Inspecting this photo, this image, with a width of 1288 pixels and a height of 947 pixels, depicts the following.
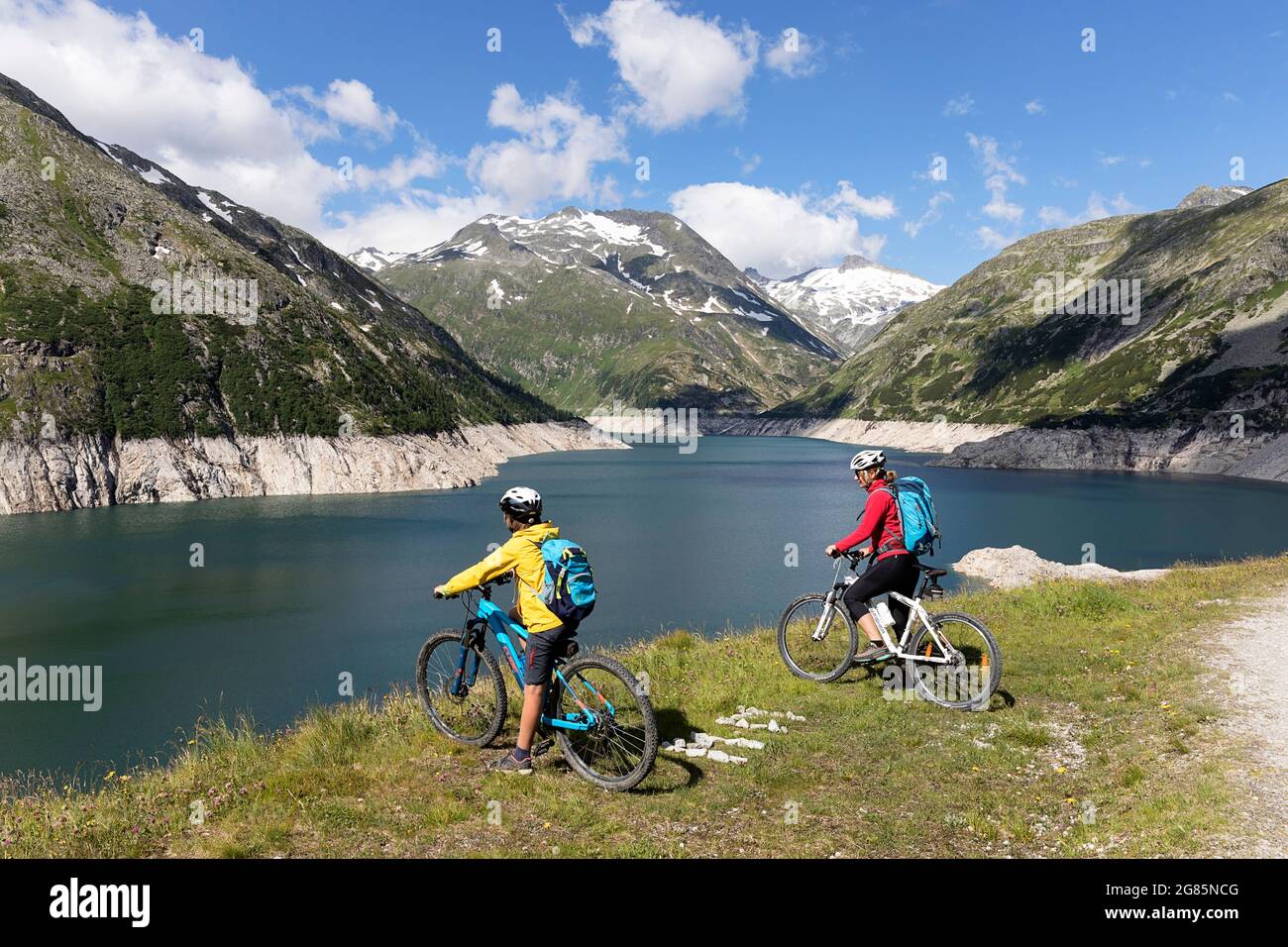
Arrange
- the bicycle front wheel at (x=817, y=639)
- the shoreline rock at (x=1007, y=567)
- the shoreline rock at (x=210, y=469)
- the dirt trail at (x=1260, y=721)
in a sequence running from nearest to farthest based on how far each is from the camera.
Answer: the dirt trail at (x=1260, y=721)
the bicycle front wheel at (x=817, y=639)
the shoreline rock at (x=1007, y=567)
the shoreline rock at (x=210, y=469)

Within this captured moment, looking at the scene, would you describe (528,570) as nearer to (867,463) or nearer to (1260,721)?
(867,463)

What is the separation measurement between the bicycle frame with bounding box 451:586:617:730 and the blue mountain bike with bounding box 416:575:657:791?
0.04ft

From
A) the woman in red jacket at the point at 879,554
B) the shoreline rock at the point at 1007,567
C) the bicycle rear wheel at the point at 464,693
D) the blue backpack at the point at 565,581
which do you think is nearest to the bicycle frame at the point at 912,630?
the woman in red jacket at the point at 879,554

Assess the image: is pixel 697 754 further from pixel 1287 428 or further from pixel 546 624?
pixel 1287 428

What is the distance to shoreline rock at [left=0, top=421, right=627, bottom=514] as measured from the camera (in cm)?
7894

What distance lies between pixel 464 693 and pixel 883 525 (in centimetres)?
699

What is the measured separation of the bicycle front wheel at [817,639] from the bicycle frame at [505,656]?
16.9 ft

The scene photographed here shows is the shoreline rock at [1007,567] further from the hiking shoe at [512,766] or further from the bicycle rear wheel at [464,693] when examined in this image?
the hiking shoe at [512,766]

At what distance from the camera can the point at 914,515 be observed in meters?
11.6

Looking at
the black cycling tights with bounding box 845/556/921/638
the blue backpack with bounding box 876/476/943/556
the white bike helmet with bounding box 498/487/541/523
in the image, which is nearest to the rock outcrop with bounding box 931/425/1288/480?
the black cycling tights with bounding box 845/556/921/638

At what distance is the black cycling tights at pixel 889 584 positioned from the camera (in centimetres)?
1160
